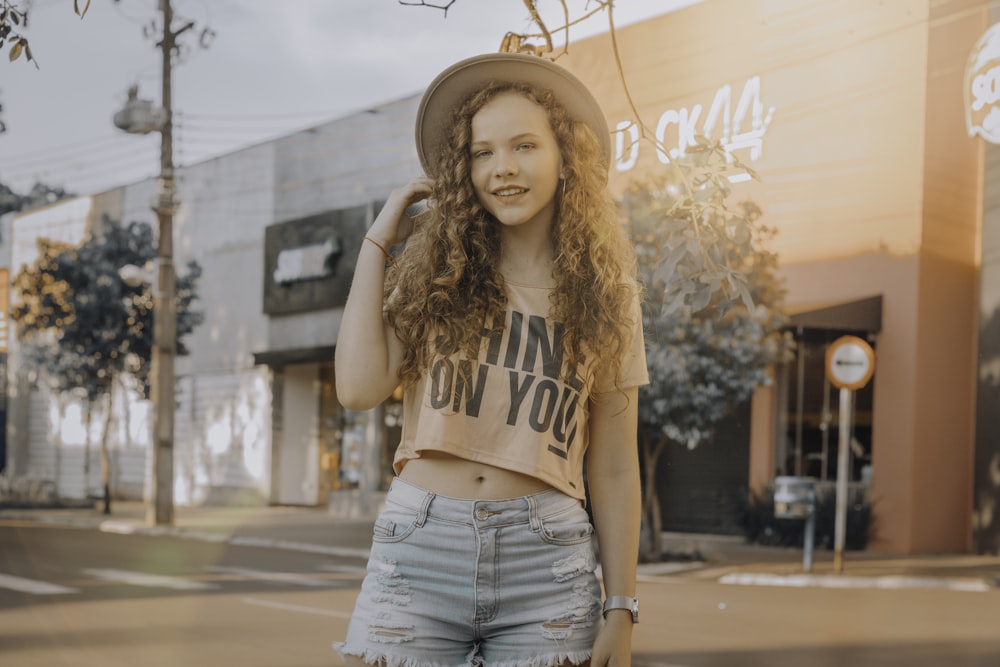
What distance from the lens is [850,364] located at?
13297mm

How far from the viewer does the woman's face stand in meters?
2.32

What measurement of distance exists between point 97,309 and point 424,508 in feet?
72.0

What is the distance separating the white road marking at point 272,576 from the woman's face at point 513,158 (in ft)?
32.3

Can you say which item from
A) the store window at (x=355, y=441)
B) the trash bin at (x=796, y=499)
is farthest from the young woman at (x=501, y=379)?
the store window at (x=355, y=441)

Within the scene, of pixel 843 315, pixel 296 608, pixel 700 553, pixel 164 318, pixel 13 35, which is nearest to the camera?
pixel 13 35

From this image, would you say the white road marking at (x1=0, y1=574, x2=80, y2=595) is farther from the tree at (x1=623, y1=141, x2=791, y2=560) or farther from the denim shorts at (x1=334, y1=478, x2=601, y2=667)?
the denim shorts at (x1=334, y1=478, x2=601, y2=667)

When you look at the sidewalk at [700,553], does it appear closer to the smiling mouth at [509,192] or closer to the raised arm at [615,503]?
the raised arm at [615,503]

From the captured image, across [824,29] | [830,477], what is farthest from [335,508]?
[824,29]

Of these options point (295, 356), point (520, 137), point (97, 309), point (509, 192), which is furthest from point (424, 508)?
point (295, 356)

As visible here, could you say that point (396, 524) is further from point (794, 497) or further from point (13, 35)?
point (794, 497)

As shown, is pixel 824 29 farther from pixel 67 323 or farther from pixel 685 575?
pixel 67 323

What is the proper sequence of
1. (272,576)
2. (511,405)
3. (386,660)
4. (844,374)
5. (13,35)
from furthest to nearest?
(844,374) < (272,576) < (13,35) < (511,405) < (386,660)

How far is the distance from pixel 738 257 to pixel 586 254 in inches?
67.4

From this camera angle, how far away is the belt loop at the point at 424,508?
7.19 ft
